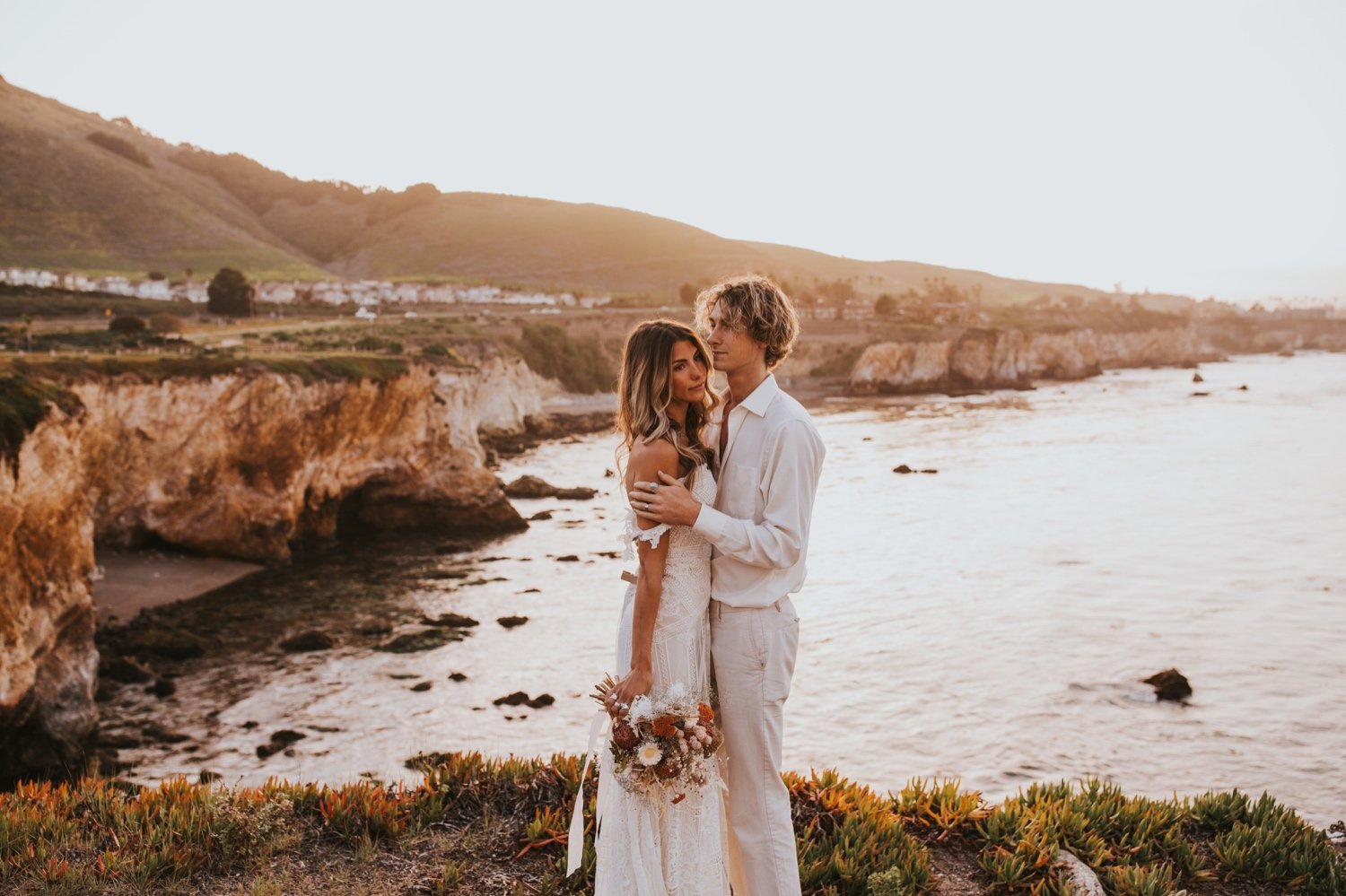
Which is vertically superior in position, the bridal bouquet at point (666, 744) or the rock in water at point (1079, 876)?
the bridal bouquet at point (666, 744)

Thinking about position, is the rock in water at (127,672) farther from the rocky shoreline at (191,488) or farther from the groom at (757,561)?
the groom at (757,561)

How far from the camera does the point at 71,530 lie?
1473cm

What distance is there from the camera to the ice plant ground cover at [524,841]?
5625 mm

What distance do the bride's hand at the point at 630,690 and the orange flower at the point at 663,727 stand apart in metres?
0.14

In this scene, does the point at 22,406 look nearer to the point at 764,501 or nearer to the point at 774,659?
the point at 764,501

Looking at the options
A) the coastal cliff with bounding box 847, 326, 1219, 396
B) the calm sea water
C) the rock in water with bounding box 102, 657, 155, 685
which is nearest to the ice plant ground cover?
the calm sea water

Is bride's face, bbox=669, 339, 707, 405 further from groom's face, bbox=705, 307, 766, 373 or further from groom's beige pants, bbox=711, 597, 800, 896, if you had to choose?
groom's beige pants, bbox=711, 597, 800, 896

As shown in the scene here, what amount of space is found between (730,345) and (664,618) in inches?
46.4

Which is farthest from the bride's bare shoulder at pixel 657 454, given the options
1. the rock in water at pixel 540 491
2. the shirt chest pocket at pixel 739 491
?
the rock in water at pixel 540 491

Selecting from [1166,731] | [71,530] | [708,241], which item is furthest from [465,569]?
[708,241]

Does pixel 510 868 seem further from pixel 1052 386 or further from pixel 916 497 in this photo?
pixel 1052 386

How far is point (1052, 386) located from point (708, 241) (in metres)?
106

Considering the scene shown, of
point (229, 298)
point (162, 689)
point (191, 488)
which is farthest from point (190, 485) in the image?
point (229, 298)

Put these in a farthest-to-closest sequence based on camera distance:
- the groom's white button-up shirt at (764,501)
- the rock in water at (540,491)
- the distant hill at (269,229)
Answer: the distant hill at (269,229) < the rock in water at (540,491) < the groom's white button-up shirt at (764,501)
